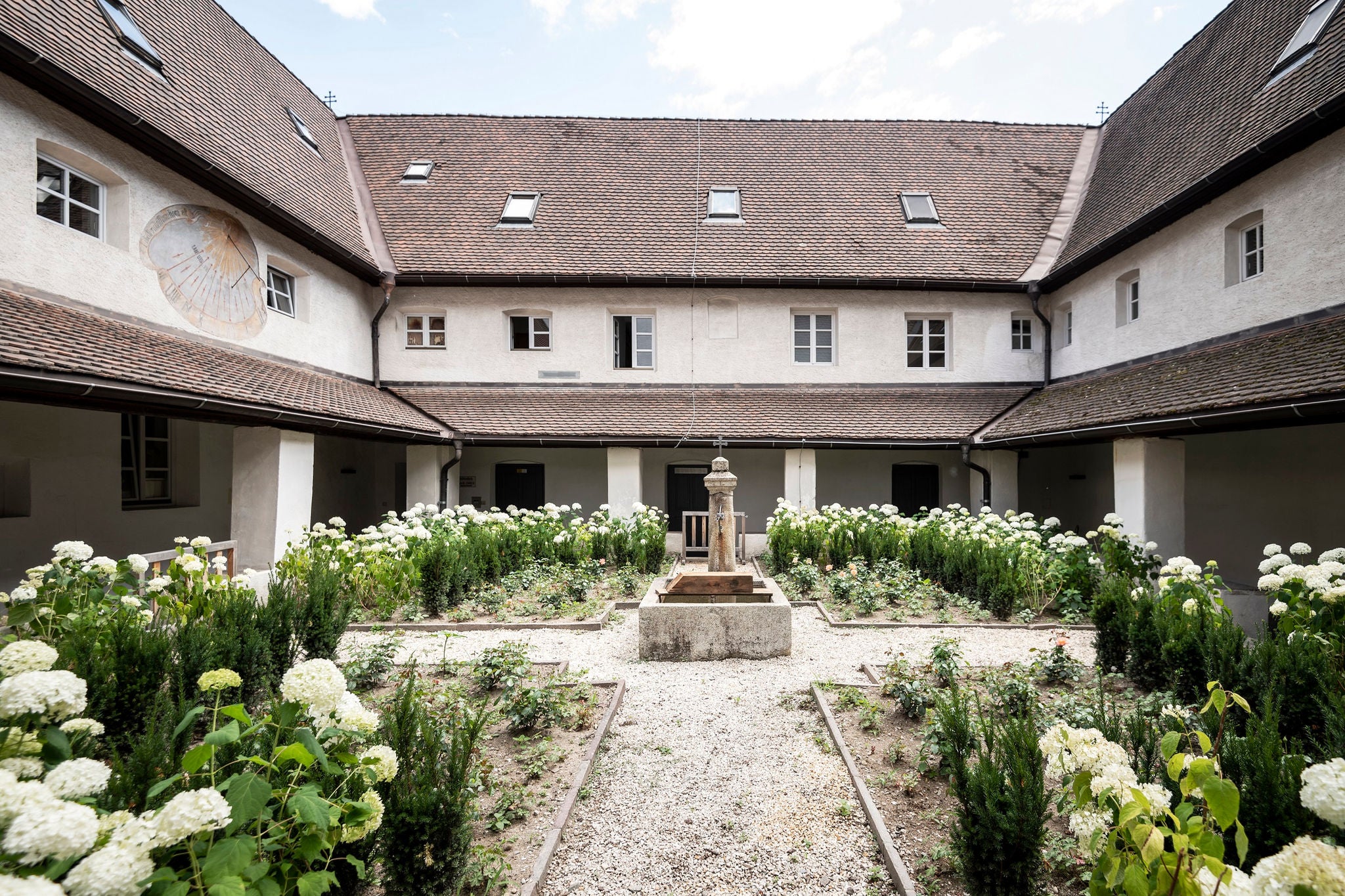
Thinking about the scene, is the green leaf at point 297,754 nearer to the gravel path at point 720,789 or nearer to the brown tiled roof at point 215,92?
the gravel path at point 720,789

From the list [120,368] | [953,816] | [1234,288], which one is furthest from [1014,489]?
[120,368]

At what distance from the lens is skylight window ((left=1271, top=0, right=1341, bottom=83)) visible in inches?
346

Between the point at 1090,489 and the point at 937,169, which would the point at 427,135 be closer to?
the point at 937,169

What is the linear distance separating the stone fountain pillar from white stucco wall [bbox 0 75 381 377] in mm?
7848

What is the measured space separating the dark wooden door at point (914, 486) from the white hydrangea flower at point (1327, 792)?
14106 millimetres

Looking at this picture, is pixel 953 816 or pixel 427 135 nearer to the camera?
pixel 953 816

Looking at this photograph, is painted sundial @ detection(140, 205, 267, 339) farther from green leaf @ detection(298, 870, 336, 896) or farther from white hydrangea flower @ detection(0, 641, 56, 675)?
green leaf @ detection(298, 870, 336, 896)

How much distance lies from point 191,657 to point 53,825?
356 centimetres

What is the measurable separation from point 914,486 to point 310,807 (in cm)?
1495

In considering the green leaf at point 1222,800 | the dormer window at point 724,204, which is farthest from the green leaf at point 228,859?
the dormer window at point 724,204

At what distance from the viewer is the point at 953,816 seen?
3670 millimetres

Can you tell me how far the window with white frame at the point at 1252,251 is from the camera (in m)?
8.91

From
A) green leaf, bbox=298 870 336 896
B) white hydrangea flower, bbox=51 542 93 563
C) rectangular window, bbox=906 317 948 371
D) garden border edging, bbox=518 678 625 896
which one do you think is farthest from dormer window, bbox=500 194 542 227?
green leaf, bbox=298 870 336 896

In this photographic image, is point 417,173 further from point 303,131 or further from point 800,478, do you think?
point 800,478
